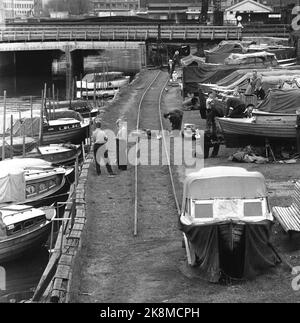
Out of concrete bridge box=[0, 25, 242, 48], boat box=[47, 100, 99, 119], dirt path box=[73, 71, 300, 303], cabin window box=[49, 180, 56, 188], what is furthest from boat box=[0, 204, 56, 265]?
concrete bridge box=[0, 25, 242, 48]

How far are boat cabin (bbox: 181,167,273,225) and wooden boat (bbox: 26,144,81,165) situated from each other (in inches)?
781

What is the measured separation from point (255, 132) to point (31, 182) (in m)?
8.22

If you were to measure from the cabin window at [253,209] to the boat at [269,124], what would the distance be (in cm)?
1104

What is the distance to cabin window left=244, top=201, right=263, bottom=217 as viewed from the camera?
1499 cm

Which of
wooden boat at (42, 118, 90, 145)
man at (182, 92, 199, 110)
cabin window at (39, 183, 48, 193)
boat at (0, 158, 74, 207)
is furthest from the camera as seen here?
man at (182, 92, 199, 110)

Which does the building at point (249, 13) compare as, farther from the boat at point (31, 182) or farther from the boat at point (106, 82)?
the boat at point (31, 182)

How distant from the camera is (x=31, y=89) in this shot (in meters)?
83.4

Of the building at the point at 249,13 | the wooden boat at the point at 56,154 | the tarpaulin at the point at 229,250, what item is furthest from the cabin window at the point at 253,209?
the building at the point at 249,13

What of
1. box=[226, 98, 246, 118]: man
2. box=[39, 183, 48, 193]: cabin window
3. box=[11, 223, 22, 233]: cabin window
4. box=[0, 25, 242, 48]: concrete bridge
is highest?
box=[0, 25, 242, 48]: concrete bridge

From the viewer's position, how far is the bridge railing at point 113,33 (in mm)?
88000

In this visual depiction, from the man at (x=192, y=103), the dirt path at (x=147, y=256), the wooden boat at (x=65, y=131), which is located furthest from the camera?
the man at (x=192, y=103)

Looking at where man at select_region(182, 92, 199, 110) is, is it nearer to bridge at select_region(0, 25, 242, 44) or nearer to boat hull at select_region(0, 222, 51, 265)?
boat hull at select_region(0, 222, 51, 265)

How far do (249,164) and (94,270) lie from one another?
34.4ft

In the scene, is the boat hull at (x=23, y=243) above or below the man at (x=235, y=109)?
below
